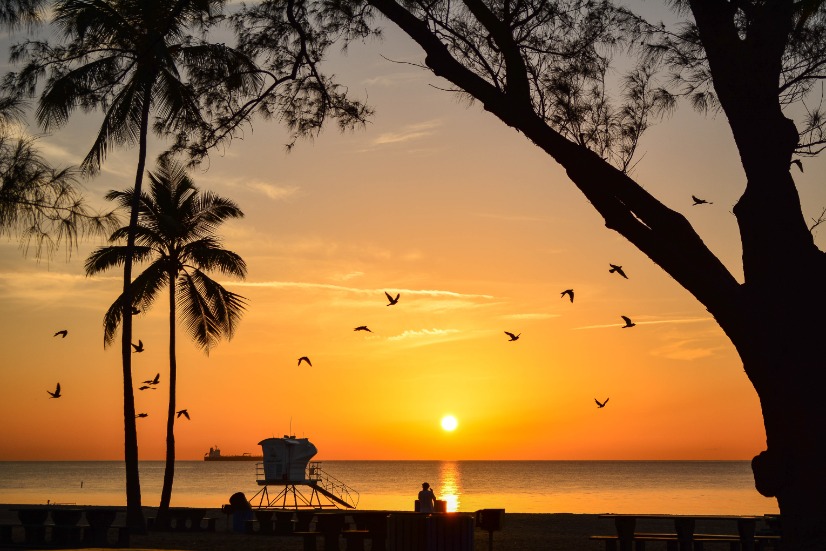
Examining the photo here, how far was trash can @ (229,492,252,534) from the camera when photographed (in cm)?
2720

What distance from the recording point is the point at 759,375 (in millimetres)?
8516

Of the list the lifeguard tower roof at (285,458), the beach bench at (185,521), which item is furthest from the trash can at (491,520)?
the lifeguard tower roof at (285,458)

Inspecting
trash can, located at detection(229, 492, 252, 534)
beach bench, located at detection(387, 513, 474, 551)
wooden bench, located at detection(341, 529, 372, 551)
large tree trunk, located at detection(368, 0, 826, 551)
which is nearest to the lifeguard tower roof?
trash can, located at detection(229, 492, 252, 534)

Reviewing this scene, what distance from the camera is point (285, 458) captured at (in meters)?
45.2

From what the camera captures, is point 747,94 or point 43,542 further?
point 43,542

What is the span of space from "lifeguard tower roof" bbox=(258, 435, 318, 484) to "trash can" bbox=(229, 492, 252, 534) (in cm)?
1696

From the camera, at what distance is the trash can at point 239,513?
27203 millimetres

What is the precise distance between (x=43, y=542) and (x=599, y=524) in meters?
18.6

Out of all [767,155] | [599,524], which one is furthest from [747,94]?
[599,524]

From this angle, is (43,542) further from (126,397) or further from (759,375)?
(759,375)

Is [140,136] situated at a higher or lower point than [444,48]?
higher

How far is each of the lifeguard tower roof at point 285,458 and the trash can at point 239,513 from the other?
17.0 meters

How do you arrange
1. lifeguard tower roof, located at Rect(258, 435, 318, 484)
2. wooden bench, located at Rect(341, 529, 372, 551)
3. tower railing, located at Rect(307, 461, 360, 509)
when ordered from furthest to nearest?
lifeguard tower roof, located at Rect(258, 435, 318, 484), tower railing, located at Rect(307, 461, 360, 509), wooden bench, located at Rect(341, 529, 372, 551)

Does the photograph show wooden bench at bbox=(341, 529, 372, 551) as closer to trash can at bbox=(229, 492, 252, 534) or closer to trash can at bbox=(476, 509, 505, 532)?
trash can at bbox=(476, 509, 505, 532)
